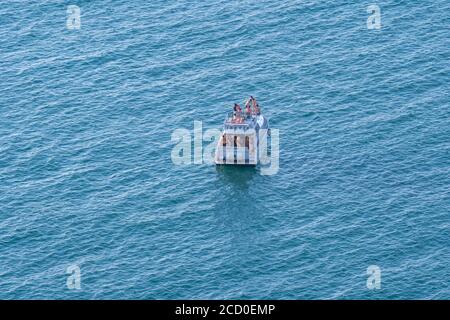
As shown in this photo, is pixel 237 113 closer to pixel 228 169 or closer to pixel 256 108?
pixel 256 108

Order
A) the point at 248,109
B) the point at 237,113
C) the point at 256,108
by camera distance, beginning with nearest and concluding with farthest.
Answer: the point at 237,113 < the point at 248,109 < the point at 256,108

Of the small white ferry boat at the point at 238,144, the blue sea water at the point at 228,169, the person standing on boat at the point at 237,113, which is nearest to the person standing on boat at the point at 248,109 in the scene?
the person standing on boat at the point at 237,113

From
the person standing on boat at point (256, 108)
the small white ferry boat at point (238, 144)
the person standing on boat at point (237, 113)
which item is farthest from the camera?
the person standing on boat at point (256, 108)

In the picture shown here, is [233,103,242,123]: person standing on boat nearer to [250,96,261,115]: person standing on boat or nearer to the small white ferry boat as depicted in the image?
the small white ferry boat

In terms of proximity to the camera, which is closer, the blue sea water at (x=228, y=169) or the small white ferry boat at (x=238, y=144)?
the blue sea water at (x=228, y=169)

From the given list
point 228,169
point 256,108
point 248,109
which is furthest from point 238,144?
point 256,108

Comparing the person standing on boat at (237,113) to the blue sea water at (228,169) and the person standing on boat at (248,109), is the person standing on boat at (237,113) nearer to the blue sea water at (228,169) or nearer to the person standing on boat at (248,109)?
the person standing on boat at (248,109)

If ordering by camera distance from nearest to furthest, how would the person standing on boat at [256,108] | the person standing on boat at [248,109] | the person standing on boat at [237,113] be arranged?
the person standing on boat at [237,113] → the person standing on boat at [248,109] → the person standing on boat at [256,108]

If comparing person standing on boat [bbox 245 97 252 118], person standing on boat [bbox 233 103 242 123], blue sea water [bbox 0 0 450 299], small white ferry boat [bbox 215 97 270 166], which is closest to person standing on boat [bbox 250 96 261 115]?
person standing on boat [bbox 245 97 252 118]
